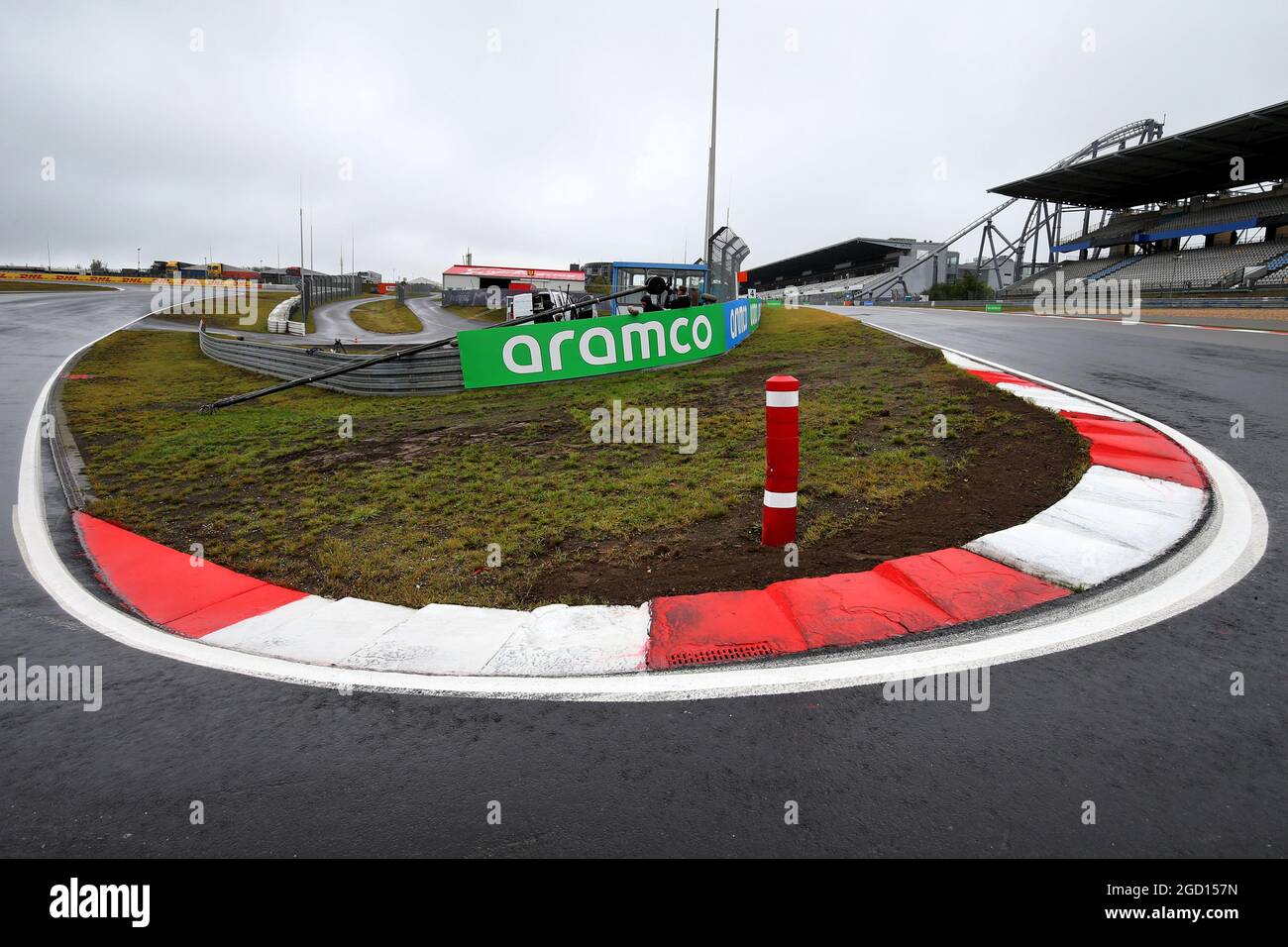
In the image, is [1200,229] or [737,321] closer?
[737,321]

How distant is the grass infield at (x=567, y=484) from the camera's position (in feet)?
14.4

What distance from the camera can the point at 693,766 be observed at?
2230 mm

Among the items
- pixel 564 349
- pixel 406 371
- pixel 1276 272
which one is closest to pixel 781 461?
pixel 564 349

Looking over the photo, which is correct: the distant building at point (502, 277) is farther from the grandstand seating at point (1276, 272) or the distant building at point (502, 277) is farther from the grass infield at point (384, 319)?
the grandstand seating at point (1276, 272)

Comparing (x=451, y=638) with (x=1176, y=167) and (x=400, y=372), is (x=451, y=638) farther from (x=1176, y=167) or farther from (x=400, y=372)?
(x=1176, y=167)

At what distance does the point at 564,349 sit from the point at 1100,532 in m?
10.8

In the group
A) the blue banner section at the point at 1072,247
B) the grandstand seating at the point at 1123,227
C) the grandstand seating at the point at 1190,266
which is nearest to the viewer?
the grandstand seating at the point at 1190,266

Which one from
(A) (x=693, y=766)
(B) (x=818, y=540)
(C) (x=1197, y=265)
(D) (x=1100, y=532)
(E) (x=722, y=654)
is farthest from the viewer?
(C) (x=1197, y=265)

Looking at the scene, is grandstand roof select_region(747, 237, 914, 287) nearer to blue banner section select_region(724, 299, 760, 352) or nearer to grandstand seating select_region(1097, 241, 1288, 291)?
grandstand seating select_region(1097, 241, 1288, 291)

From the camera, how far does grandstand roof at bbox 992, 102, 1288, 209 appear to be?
118 feet

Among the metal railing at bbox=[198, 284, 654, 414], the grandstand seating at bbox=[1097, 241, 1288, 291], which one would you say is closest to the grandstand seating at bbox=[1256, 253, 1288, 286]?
the grandstand seating at bbox=[1097, 241, 1288, 291]

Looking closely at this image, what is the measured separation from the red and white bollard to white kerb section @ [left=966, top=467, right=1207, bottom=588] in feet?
3.86

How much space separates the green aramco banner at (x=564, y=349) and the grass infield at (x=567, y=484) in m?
1.50

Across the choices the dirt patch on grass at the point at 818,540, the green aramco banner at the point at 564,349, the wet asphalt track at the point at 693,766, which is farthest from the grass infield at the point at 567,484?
the green aramco banner at the point at 564,349
